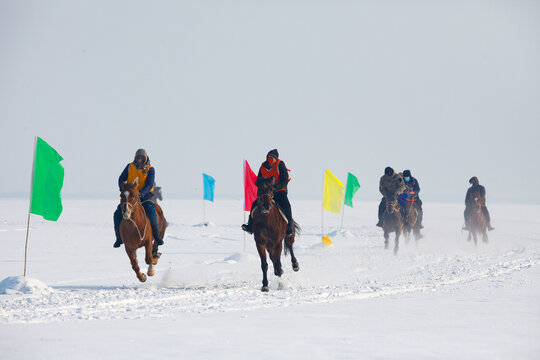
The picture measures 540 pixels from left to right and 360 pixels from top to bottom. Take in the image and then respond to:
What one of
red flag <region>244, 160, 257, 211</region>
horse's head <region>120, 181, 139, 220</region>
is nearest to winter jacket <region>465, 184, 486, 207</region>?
red flag <region>244, 160, 257, 211</region>

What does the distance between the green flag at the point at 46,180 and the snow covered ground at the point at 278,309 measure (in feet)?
4.57

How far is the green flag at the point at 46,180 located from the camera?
13.8m

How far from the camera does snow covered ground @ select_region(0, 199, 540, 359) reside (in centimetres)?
738

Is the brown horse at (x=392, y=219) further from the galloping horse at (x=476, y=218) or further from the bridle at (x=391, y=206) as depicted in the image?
the galloping horse at (x=476, y=218)

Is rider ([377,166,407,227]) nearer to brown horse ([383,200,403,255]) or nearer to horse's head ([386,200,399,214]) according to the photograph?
horse's head ([386,200,399,214])

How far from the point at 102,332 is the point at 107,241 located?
68.4 feet

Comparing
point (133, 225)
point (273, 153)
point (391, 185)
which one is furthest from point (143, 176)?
point (391, 185)

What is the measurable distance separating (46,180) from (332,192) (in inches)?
547

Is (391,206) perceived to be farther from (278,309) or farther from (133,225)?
(278,309)

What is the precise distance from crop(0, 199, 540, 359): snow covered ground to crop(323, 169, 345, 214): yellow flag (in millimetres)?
5047

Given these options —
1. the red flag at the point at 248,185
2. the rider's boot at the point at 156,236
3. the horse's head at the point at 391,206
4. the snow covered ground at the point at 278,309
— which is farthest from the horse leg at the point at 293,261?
the horse's head at the point at 391,206

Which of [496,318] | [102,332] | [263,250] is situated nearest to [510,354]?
[496,318]

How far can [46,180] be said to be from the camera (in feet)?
45.4

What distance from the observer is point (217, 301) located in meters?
11.3
